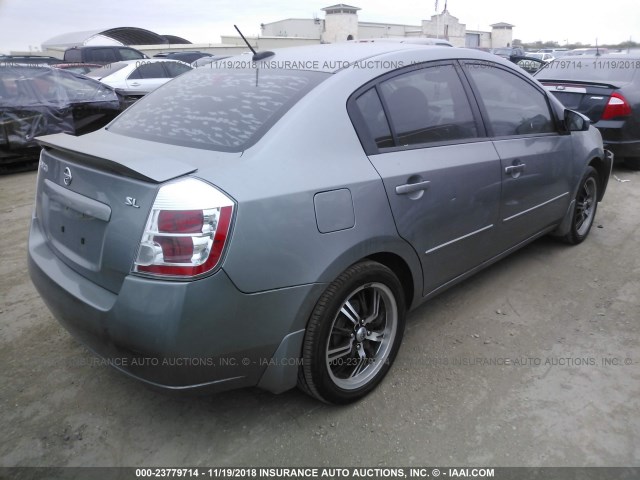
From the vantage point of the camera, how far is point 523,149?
3.33 meters

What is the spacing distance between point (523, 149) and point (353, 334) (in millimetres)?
1821

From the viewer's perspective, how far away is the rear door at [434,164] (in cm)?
247

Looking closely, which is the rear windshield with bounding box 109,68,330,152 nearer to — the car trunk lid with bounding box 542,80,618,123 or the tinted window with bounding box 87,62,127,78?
the car trunk lid with bounding box 542,80,618,123

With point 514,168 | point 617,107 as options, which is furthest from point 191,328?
point 617,107

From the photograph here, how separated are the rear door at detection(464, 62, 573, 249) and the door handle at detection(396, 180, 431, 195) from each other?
0.83m

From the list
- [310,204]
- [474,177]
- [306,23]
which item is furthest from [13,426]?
[306,23]

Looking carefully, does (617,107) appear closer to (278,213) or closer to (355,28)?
(278,213)

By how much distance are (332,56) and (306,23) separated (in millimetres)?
58610

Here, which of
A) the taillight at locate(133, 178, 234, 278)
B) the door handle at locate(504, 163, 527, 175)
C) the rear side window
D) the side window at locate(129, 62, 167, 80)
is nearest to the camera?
the taillight at locate(133, 178, 234, 278)

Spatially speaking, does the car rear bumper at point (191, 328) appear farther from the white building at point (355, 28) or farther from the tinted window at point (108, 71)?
the white building at point (355, 28)

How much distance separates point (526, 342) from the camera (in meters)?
3.02

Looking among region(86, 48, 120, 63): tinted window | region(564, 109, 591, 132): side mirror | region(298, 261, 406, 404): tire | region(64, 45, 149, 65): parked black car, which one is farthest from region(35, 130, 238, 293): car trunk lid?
region(86, 48, 120, 63): tinted window

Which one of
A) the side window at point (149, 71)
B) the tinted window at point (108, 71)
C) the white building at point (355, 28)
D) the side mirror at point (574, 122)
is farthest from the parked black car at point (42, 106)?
the white building at point (355, 28)

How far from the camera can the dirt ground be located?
7.21 ft
